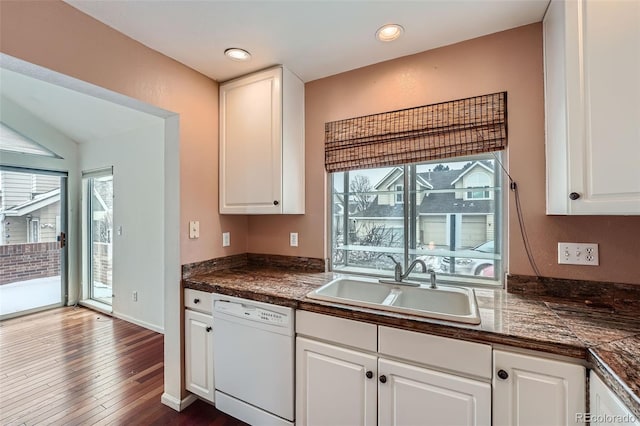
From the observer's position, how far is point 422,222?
1938 millimetres

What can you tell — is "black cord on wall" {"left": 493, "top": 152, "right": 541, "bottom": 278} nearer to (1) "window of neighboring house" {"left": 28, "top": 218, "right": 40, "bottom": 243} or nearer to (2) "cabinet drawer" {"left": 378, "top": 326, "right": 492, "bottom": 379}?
(2) "cabinet drawer" {"left": 378, "top": 326, "right": 492, "bottom": 379}

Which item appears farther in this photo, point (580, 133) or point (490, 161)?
point (490, 161)

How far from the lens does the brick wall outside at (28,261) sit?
3438 mm

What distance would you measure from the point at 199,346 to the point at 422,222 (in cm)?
175

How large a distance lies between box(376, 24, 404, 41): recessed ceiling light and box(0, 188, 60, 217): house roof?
4673 millimetres

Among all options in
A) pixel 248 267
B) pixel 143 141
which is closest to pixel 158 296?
pixel 248 267

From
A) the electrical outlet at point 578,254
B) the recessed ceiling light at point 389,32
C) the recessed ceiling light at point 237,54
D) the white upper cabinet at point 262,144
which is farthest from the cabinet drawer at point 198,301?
the electrical outlet at point 578,254

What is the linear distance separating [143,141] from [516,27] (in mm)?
3544

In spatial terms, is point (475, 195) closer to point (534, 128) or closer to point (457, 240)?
point (457, 240)

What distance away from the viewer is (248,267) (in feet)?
7.58

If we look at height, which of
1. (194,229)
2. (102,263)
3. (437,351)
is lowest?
(102,263)

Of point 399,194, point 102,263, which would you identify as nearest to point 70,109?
point 102,263

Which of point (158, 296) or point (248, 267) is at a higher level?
point (248, 267)

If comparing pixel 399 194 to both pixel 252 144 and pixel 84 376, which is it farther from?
pixel 84 376
